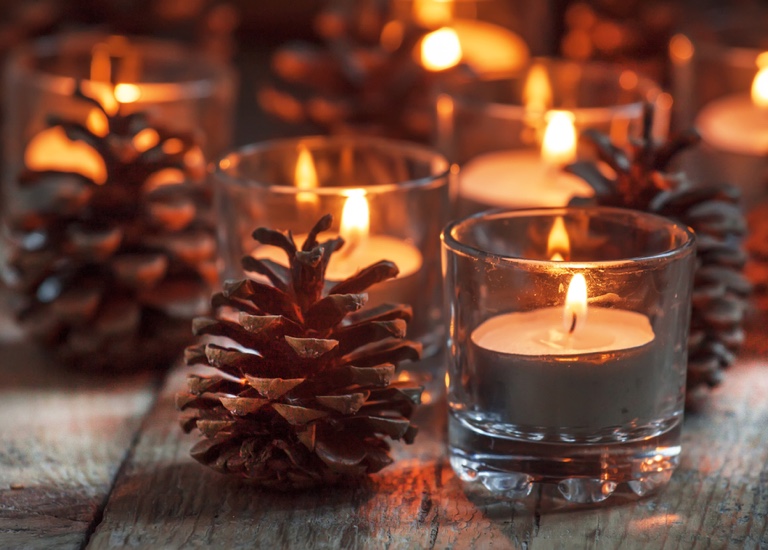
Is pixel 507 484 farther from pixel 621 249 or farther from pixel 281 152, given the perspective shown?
pixel 281 152

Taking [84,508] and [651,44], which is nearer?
[84,508]

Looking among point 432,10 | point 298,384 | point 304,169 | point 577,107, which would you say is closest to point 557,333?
point 298,384

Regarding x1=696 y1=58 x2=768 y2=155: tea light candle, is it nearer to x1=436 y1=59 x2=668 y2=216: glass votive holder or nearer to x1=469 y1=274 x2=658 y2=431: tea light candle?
x1=436 y1=59 x2=668 y2=216: glass votive holder

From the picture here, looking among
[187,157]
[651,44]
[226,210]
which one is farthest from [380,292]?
[651,44]

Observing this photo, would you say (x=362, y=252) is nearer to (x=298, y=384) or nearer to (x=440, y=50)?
(x=298, y=384)

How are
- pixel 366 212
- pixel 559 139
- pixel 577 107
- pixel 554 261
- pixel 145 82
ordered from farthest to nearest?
pixel 145 82 → pixel 577 107 → pixel 559 139 → pixel 366 212 → pixel 554 261

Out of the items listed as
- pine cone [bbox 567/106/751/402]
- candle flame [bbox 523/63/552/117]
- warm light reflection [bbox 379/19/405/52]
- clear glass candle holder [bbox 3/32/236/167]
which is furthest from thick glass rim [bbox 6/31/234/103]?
pine cone [bbox 567/106/751/402]
